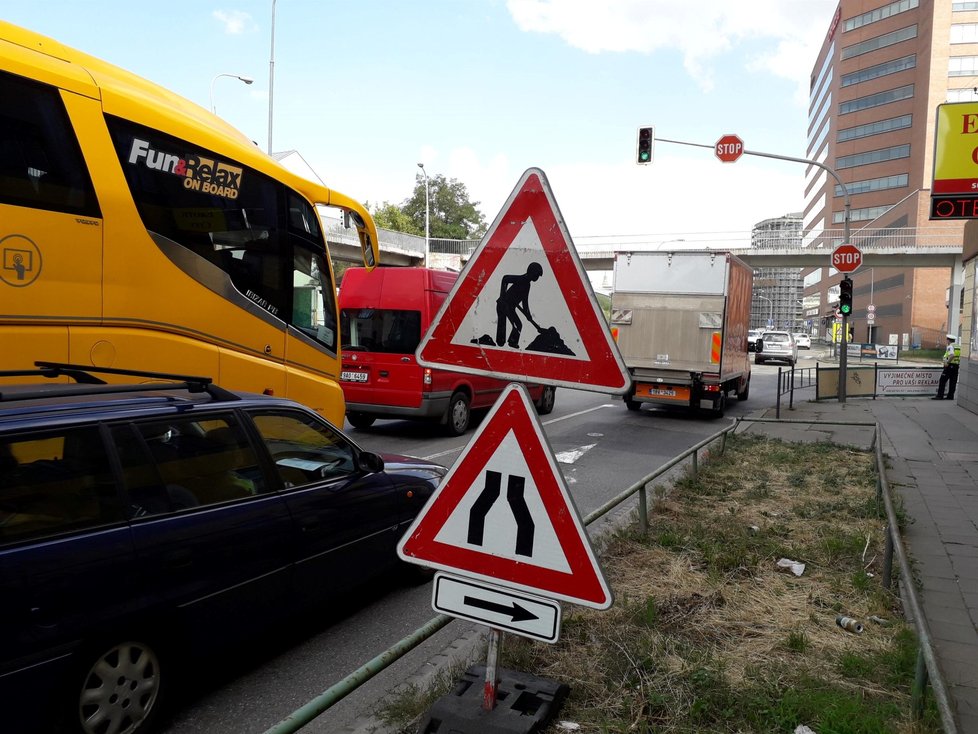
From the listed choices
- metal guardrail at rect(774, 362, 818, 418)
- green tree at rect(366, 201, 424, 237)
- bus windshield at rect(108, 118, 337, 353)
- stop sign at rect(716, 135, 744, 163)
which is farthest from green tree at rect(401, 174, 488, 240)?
bus windshield at rect(108, 118, 337, 353)

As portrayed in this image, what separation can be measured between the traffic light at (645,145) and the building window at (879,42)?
7390 cm

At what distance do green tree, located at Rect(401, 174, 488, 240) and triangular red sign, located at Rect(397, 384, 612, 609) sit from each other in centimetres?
9090

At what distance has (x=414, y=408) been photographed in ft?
39.4

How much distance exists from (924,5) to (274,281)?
286 feet

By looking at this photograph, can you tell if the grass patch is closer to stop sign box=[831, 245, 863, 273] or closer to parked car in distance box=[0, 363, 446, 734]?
parked car in distance box=[0, 363, 446, 734]

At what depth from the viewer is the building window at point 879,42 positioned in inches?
3034

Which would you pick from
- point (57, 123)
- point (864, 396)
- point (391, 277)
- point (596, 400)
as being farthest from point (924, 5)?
point (57, 123)

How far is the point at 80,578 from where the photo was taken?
2969mm

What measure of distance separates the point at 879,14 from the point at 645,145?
7846 cm

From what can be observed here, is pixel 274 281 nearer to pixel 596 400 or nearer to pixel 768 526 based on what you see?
pixel 768 526

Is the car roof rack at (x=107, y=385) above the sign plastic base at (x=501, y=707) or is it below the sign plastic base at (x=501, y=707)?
above

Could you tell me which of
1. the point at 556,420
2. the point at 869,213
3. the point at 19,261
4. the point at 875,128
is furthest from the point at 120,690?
the point at 875,128

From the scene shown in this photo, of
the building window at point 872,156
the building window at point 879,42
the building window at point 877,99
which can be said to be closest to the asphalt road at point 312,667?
the building window at point 872,156

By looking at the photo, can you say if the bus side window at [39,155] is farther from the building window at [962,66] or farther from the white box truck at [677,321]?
the building window at [962,66]
